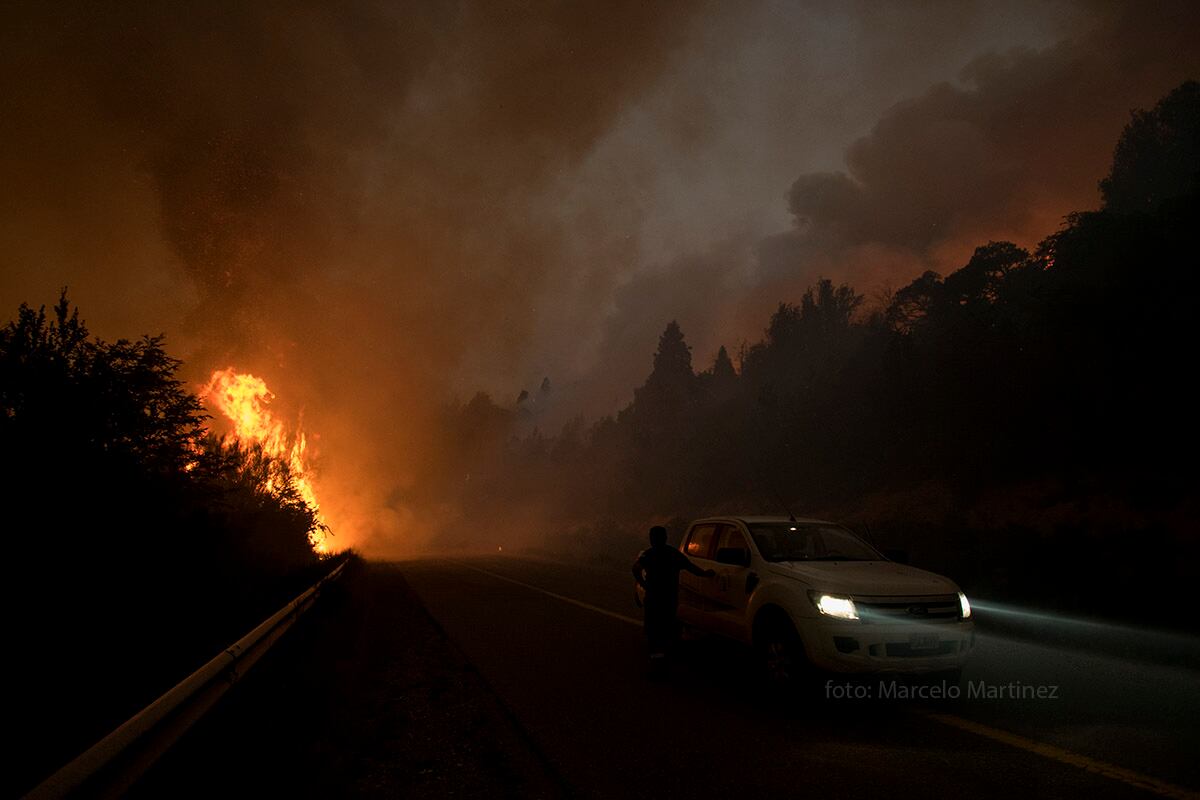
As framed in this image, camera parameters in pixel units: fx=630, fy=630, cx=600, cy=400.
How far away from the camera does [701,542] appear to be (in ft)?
28.6

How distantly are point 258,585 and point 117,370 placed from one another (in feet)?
17.5

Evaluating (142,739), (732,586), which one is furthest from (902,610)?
(142,739)

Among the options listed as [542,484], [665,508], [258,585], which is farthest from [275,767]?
[542,484]

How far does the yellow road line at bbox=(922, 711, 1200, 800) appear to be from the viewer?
3.84 meters

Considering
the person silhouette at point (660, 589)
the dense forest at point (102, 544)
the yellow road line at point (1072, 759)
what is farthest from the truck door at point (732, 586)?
the dense forest at point (102, 544)

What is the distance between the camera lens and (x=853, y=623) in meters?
5.67

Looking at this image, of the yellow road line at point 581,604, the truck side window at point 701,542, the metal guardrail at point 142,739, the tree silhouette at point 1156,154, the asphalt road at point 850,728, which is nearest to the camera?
the metal guardrail at point 142,739

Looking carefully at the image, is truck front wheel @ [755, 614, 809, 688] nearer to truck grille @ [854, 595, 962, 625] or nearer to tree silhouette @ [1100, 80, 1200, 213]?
truck grille @ [854, 595, 962, 625]

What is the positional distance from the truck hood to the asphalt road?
106cm

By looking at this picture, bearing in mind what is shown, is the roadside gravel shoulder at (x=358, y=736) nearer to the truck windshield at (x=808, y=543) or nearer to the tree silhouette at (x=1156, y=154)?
the truck windshield at (x=808, y=543)

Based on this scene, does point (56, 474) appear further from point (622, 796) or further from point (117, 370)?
point (622, 796)

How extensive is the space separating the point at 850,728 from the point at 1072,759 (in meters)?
1.51

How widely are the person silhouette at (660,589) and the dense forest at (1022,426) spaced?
7.64 meters

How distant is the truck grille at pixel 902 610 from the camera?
18.7 ft
